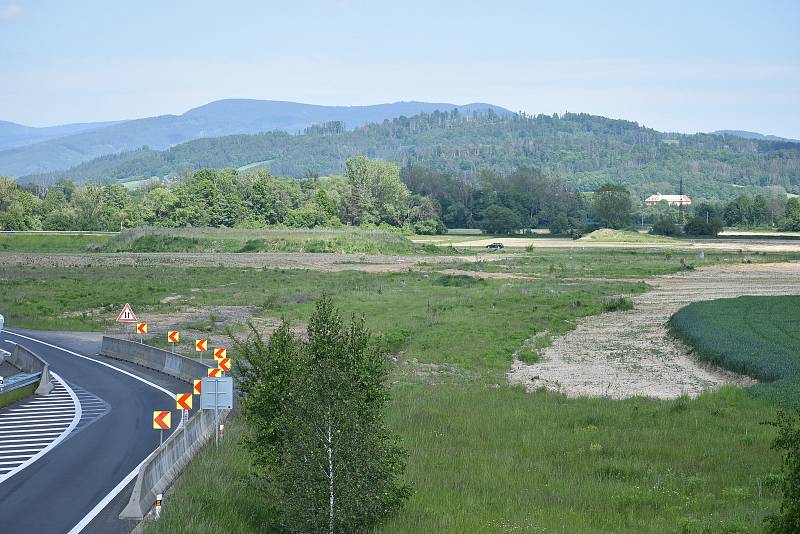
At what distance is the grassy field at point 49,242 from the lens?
158 metres

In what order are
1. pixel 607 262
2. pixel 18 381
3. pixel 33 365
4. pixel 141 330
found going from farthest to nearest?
pixel 607 262 < pixel 141 330 < pixel 33 365 < pixel 18 381

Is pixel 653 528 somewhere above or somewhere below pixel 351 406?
below

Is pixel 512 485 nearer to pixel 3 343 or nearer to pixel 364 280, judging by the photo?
pixel 3 343

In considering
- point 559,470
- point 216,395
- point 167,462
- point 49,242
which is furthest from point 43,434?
point 49,242

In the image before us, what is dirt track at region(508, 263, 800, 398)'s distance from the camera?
41.8 metres

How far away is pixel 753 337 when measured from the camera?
170 ft

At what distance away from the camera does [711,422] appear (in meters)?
32.0

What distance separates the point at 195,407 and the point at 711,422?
56.3 feet

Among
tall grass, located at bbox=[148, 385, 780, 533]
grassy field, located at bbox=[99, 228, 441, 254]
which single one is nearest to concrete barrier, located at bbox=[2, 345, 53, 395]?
tall grass, located at bbox=[148, 385, 780, 533]

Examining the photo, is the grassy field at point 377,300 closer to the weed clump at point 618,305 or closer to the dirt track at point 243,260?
the weed clump at point 618,305

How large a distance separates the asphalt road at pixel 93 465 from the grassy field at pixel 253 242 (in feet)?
378

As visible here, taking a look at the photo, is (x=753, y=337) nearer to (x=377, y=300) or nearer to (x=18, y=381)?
(x=377, y=300)

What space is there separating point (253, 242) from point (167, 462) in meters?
140

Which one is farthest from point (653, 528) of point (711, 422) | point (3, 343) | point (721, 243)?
point (721, 243)
